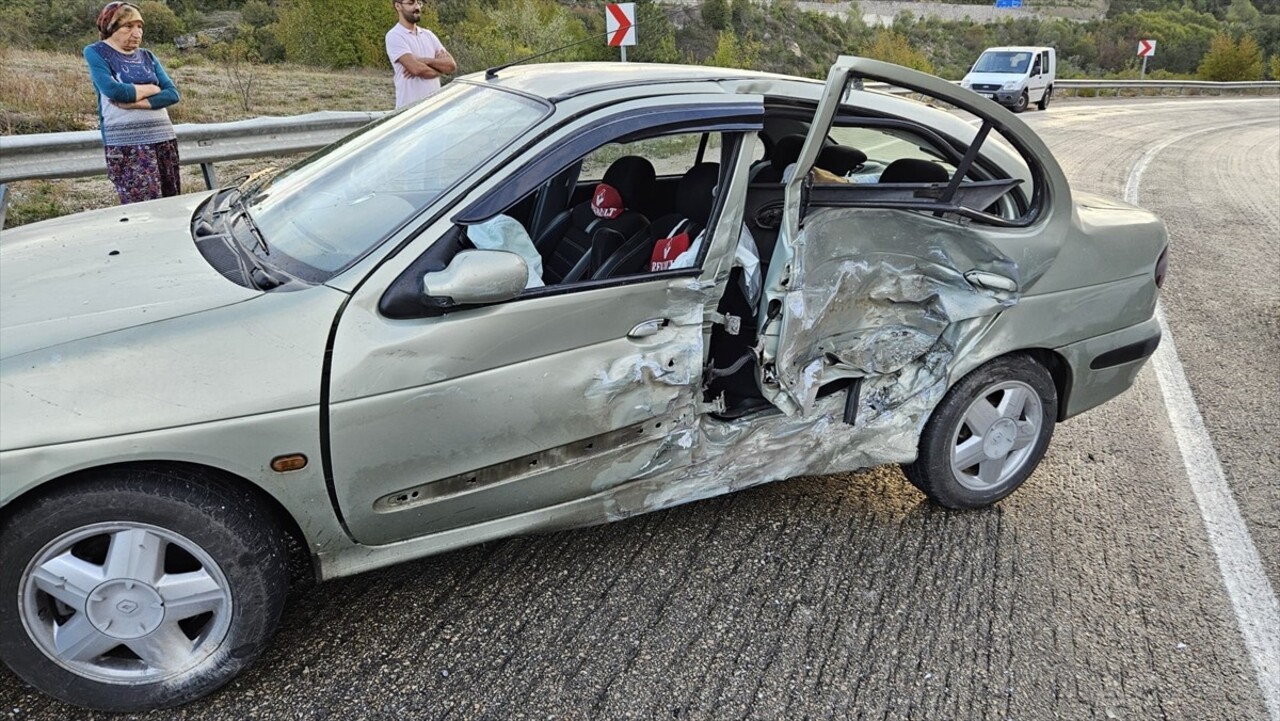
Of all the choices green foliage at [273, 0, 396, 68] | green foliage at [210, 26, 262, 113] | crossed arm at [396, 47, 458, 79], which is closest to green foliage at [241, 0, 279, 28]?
green foliage at [210, 26, 262, 113]

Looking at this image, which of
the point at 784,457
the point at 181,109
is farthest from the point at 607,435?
the point at 181,109

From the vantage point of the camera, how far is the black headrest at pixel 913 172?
10.7 feet

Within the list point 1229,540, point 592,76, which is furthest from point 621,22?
point 1229,540

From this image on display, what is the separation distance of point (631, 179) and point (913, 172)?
1.14m

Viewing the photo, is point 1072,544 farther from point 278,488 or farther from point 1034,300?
point 278,488

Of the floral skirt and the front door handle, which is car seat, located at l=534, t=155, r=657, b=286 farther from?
the floral skirt

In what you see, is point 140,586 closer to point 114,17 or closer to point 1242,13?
point 114,17

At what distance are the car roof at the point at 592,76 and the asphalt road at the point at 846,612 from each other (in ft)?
5.38

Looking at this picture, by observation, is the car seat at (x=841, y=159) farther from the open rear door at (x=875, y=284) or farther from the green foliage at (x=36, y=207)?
the green foliage at (x=36, y=207)

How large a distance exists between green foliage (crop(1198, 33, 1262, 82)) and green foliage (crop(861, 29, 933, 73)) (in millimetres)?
12697

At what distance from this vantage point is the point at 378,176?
291cm

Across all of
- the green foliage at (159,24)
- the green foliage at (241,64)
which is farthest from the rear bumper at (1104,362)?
the green foliage at (159,24)

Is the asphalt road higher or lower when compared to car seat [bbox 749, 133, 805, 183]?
lower

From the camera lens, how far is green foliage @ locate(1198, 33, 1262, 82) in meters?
39.2
